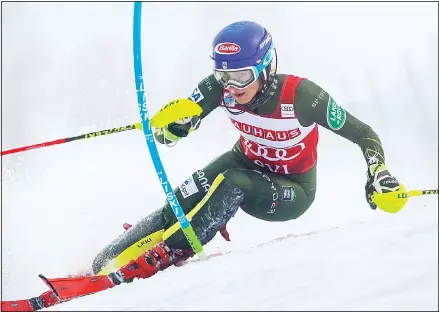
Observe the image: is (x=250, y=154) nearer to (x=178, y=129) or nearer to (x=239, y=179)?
(x=178, y=129)

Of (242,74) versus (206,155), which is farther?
(206,155)

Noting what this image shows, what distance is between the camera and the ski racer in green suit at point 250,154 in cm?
356

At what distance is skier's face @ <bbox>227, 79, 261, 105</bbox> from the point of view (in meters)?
3.81

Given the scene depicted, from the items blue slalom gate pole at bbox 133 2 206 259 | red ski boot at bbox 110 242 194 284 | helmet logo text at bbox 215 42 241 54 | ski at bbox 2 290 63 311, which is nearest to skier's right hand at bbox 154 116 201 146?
blue slalom gate pole at bbox 133 2 206 259

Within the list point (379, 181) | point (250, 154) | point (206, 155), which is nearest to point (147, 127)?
point (250, 154)

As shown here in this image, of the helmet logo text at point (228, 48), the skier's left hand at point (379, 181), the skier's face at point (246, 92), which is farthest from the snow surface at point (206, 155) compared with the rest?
A: the helmet logo text at point (228, 48)

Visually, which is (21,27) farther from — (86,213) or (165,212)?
(165,212)

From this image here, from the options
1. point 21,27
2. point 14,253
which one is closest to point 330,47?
point 21,27

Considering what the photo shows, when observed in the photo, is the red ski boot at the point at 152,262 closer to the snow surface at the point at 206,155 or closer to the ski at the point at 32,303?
the ski at the point at 32,303

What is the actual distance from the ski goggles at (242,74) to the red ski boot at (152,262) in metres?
1.06

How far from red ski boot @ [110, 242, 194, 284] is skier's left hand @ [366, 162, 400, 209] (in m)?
1.12

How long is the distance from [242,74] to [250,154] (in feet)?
2.55

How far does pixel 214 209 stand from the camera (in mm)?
3529

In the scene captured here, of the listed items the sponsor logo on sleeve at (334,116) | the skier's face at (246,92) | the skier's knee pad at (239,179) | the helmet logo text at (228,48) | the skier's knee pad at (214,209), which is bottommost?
the skier's knee pad at (214,209)
